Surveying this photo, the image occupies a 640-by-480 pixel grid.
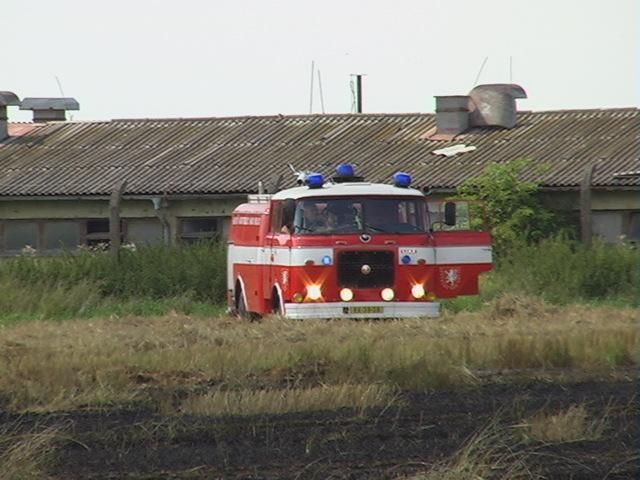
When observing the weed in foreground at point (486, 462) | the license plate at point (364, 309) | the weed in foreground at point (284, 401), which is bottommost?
the weed in foreground at point (486, 462)

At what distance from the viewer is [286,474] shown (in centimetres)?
1060

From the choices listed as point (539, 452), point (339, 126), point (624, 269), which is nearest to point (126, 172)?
point (339, 126)

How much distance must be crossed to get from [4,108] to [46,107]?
3584 millimetres

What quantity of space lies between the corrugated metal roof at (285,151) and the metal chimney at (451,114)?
371 millimetres

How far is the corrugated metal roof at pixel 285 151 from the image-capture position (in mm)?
36625

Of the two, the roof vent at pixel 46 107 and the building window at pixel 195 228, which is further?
the roof vent at pixel 46 107

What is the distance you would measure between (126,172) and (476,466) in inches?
1155

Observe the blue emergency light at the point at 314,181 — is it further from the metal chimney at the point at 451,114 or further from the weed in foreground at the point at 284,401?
the metal chimney at the point at 451,114

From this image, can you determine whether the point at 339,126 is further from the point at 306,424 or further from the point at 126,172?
the point at 306,424

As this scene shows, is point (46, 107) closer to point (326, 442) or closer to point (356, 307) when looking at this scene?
point (356, 307)

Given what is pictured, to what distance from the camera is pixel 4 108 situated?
43.9 metres

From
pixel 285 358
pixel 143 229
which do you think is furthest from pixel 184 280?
pixel 143 229

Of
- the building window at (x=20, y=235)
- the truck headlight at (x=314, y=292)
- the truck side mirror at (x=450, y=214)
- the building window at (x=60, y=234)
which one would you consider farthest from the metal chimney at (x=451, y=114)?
the truck headlight at (x=314, y=292)

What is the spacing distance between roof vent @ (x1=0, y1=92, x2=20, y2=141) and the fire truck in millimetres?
22659
